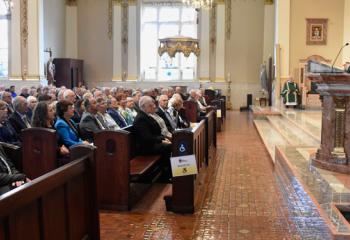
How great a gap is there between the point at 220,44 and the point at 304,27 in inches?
146

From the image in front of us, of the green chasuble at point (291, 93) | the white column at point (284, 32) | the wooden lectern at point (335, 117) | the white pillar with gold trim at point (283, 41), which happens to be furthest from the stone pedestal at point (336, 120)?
the white column at point (284, 32)

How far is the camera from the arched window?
16.7 metres

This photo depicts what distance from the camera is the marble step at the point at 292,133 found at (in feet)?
25.8

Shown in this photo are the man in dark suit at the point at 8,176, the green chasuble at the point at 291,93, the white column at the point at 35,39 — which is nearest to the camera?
the man in dark suit at the point at 8,176

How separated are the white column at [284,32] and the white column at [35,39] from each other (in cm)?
797

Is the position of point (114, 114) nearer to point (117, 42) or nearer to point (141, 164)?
point (141, 164)

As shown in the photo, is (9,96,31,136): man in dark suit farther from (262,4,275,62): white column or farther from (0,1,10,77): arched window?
(262,4,275,62): white column

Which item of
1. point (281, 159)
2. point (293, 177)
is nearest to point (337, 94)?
point (293, 177)

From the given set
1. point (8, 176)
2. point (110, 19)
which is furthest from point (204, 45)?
point (8, 176)

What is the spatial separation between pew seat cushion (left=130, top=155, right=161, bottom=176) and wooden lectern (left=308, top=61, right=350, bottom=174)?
1899 mm

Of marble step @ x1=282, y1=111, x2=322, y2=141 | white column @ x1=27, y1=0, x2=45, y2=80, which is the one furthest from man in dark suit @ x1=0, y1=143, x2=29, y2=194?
white column @ x1=27, y1=0, x2=45, y2=80

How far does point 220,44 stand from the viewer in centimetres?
1839

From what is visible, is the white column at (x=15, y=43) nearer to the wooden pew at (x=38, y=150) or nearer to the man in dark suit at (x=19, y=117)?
the man in dark suit at (x=19, y=117)

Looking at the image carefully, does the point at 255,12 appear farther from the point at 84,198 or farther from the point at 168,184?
the point at 84,198
